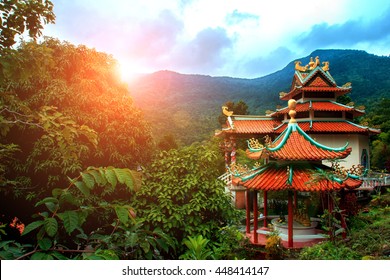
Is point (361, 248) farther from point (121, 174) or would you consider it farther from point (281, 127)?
point (281, 127)

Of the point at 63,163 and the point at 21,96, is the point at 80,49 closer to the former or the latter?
the point at 21,96

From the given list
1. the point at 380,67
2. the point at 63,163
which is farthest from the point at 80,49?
the point at 380,67

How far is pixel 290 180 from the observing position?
509cm

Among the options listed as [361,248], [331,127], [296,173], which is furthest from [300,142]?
[331,127]

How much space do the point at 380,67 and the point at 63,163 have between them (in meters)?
6.39

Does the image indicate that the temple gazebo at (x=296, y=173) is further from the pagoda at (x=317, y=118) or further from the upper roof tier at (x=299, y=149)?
the pagoda at (x=317, y=118)

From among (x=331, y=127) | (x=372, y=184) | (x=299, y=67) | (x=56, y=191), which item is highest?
(x=299, y=67)

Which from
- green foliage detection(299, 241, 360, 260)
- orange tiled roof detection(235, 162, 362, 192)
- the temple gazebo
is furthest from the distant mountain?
green foliage detection(299, 241, 360, 260)

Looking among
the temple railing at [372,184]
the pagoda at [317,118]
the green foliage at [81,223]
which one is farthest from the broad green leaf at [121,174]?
the temple railing at [372,184]

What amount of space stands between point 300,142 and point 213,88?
9.04 ft

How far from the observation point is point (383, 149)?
12.6 meters

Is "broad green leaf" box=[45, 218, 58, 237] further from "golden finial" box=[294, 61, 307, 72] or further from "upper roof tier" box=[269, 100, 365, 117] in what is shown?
"golden finial" box=[294, 61, 307, 72]

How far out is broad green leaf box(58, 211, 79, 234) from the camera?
2320mm

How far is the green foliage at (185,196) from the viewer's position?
4.20 m
